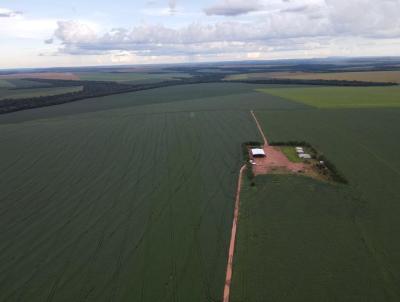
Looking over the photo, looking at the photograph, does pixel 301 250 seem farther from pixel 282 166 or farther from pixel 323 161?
pixel 323 161

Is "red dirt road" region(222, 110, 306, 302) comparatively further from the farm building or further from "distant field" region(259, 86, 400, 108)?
"distant field" region(259, 86, 400, 108)

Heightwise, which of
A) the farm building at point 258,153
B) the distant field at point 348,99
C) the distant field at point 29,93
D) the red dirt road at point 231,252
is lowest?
the distant field at point 29,93

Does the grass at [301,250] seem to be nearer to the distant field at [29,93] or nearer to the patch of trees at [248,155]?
the patch of trees at [248,155]

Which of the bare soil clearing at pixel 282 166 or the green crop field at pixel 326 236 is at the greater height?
the green crop field at pixel 326 236

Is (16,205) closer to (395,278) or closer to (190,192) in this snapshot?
(190,192)

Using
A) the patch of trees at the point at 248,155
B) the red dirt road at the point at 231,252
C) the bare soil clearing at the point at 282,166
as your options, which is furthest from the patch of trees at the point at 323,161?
the red dirt road at the point at 231,252

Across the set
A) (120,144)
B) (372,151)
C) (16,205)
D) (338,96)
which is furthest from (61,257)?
(338,96)
